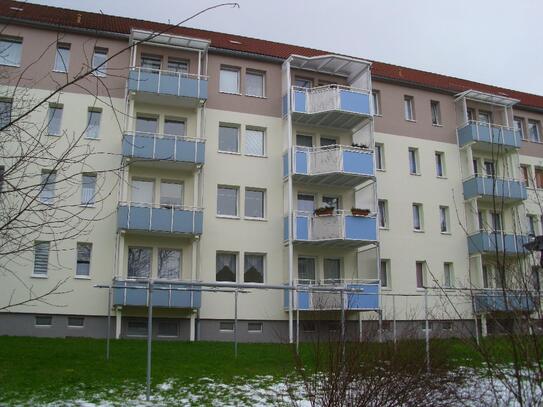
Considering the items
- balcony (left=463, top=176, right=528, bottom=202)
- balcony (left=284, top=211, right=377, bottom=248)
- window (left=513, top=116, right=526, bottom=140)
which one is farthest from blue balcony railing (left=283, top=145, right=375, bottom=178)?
window (left=513, top=116, right=526, bottom=140)

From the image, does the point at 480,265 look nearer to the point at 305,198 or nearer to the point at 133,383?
the point at 305,198

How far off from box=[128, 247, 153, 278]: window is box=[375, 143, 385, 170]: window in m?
11.9

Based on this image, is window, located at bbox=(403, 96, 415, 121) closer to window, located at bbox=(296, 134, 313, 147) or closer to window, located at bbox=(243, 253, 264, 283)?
window, located at bbox=(296, 134, 313, 147)

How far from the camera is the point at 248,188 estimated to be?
26672 mm

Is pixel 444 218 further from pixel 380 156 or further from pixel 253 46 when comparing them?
pixel 253 46

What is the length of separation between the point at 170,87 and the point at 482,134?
53.0ft

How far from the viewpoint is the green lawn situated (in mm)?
9938

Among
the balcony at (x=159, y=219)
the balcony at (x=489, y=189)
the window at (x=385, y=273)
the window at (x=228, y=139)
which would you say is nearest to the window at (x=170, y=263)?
the balcony at (x=159, y=219)

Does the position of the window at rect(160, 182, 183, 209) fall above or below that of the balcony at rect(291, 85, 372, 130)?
below

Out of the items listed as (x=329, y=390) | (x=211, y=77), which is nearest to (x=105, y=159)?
(x=211, y=77)

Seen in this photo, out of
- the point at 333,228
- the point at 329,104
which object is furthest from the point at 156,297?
the point at 329,104

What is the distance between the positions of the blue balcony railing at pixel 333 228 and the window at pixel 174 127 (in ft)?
20.9

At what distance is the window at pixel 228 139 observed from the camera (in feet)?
88.8

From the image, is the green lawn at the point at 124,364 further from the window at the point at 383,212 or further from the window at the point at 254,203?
the window at the point at 383,212
